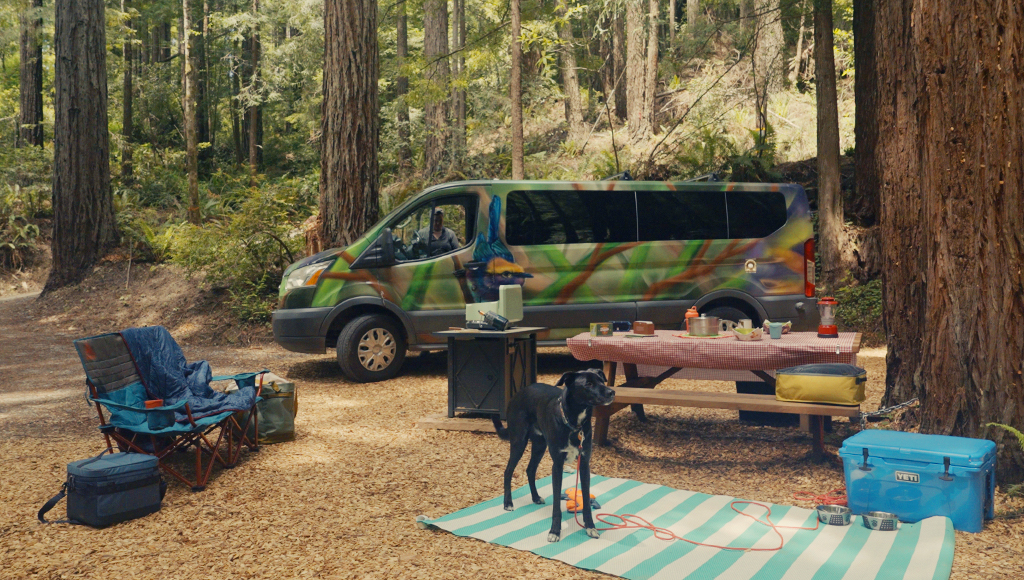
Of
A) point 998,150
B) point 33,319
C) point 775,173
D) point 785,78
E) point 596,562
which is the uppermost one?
point 785,78

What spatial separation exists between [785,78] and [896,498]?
18.0m

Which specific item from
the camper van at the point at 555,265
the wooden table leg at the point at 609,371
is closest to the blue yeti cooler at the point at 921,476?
the wooden table leg at the point at 609,371

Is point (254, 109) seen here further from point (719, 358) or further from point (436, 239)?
point (719, 358)

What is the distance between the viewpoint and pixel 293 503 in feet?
14.3

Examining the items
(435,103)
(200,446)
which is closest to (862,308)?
(200,446)

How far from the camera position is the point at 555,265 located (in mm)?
8352

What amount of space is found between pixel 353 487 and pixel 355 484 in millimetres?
63

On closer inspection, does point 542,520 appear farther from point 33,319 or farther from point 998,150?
point 33,319

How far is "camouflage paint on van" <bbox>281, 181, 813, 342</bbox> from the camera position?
26.9 feet

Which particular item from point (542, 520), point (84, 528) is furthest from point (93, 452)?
point (542, 520)

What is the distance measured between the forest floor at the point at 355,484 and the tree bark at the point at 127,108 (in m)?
16.5

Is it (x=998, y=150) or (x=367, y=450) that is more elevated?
(x=998, y=150)

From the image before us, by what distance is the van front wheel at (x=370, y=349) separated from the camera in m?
Answer: 8.10

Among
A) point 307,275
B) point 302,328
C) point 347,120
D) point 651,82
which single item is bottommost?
point 302,328
